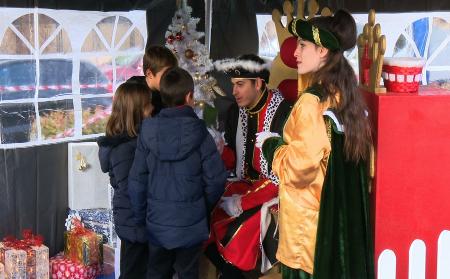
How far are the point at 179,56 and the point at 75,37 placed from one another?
693 mm

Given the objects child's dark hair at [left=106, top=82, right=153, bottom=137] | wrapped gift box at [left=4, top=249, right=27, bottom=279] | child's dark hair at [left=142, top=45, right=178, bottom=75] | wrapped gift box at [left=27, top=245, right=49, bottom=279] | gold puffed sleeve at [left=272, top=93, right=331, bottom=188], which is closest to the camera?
gold puffed sleeve at [left=272, top=93, right=331, bottom=188]

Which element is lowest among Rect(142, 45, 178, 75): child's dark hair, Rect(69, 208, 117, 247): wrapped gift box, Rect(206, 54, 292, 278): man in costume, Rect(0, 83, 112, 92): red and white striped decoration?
Rect(69, 208, 117, 247): wrapped gift box

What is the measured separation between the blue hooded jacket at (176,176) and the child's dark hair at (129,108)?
173 millimetres

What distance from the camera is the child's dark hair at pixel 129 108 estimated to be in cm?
370

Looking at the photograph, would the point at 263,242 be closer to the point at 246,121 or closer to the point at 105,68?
the point at 246,121

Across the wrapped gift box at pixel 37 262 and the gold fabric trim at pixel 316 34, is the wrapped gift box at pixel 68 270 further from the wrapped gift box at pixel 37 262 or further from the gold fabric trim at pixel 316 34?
the gold fabric trim at pixel 316 34

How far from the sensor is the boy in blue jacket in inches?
138

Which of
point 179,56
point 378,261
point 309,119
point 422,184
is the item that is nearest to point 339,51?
point 309,119

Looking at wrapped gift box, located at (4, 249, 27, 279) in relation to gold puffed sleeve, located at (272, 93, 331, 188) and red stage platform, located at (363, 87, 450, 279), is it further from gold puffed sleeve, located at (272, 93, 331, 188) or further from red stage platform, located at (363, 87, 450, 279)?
red stage platform, located at (363, 87, 450, 279)

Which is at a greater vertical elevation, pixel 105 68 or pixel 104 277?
pixel 105 68

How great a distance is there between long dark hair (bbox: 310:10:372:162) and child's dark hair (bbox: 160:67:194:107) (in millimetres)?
677

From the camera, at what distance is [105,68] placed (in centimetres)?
491

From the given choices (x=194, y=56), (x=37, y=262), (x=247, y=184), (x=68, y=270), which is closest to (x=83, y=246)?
(x=68, y=270)

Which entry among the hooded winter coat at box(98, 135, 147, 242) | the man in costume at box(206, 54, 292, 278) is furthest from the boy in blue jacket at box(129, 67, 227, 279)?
the man in costume at box(206, 54, 292, 278)
